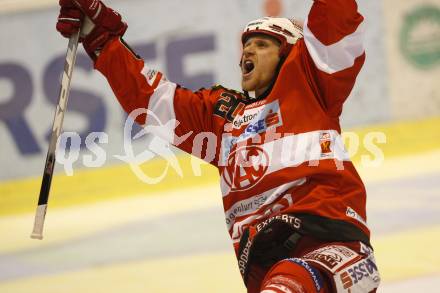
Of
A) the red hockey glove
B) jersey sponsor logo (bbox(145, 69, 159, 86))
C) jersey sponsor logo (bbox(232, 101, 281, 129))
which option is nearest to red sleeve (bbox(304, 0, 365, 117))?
jersey sponsor logo (bbox(232, 101, 281, 129))

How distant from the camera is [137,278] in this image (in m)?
3.90

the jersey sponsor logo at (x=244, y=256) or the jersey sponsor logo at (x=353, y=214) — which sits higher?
the jersey sponsor logo at (x=353, y=214)

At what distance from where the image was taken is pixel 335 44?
8.31ft

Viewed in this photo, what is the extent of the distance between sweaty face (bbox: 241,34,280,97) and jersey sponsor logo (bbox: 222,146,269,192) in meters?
0.23

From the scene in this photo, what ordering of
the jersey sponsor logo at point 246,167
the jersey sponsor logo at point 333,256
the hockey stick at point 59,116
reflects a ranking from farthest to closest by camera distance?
the hockey stick at point 59,116 < the jersey sponsor logo at point 246,167 < the jersey sponsor logo at point 333,256

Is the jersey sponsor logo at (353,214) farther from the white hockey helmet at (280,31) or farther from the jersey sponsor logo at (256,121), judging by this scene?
the white hockey helmet at (280,31)

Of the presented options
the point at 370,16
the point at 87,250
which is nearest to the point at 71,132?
the point at 87,250

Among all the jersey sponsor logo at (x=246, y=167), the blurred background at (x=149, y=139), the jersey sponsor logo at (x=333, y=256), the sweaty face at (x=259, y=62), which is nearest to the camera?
the jersey sponsor logo at (x=333, y=256)

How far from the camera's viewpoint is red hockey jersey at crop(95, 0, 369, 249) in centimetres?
254

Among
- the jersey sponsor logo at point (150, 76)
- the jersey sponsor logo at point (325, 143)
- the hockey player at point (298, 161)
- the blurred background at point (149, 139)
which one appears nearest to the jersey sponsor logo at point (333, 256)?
the hockey player at point (298, 161)

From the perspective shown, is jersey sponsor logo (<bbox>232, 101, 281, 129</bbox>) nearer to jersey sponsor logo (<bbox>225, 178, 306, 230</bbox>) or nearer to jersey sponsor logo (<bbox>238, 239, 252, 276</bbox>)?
jersey sponsor logo (<bbox>225, 178, 306, 230</bbox>)

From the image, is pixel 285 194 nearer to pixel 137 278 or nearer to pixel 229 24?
pixel 137 278

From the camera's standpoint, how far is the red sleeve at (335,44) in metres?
2.53

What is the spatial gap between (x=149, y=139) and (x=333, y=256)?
131 inches
